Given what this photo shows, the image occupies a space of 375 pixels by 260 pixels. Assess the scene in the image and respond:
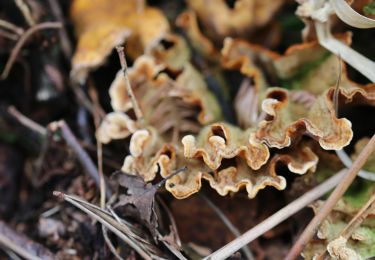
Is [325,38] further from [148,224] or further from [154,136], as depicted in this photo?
[148,224]

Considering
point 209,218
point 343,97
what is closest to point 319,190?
point 343,97

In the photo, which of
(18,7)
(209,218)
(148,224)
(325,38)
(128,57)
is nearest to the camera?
(148,224)


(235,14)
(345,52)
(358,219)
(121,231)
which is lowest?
(358,219)

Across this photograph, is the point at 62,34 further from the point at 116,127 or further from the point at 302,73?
the point at 302,73

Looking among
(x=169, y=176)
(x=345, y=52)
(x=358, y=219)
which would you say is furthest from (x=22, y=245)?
(x=345, y=52)

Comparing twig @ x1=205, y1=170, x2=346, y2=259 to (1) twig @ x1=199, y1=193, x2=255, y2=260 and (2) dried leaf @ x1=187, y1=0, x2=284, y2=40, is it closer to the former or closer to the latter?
(1) twig @ x1=199, y1=193, x2=255, y2=260

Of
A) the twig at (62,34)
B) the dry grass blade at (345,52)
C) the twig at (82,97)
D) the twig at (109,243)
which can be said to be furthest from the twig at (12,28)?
the dry grass blade at (345,52)
